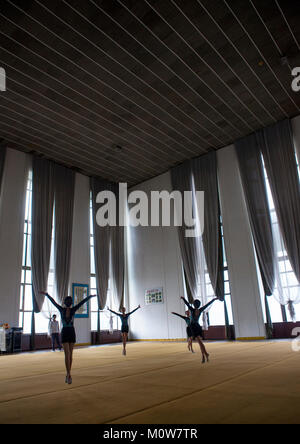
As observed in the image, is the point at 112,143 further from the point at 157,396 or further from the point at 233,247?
the point at 157,396

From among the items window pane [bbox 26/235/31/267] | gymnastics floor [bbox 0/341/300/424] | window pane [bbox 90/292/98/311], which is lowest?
gymnastics floor [bbox 0/341/300/424]

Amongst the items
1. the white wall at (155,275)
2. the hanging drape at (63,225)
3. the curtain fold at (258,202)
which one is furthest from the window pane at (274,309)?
the hanging drape at (63,225)

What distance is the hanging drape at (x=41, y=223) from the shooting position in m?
15.1

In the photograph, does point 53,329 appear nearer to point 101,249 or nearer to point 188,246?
point 101,249

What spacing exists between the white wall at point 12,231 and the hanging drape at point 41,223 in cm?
52

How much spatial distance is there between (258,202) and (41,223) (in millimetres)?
10279

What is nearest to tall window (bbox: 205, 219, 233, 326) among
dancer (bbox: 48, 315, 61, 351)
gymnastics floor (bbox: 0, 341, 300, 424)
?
dancer (bbox: 48, 315, 61, 351)

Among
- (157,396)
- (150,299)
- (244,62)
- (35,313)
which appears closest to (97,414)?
(157,396)

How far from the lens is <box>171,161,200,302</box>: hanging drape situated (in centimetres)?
1652

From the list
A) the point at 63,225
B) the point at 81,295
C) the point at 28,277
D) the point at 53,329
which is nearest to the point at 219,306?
the point at 81,295

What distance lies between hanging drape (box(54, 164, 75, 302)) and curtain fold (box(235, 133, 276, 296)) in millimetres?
8963

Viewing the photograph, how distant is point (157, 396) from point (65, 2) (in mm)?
10023

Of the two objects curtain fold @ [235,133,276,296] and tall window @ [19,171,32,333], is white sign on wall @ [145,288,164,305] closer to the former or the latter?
curtain fold @ [235,133,276,296]

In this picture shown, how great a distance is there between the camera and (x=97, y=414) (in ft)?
11.6
